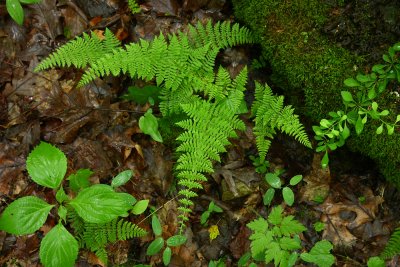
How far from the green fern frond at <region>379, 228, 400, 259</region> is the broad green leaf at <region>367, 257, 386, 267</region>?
0.08 metres

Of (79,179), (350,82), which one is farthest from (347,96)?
(79,179)

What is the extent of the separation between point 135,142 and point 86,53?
98 centimetres

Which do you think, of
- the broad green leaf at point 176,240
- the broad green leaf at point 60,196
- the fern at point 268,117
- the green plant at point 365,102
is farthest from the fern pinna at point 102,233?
the green plant at point 365,102

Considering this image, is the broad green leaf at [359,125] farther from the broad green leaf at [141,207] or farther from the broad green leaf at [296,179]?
the broad green leaf at [141,207]

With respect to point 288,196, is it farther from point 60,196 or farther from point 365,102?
point 60,196

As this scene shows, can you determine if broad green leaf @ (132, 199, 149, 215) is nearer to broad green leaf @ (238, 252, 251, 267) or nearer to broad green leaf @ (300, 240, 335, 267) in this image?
broad green leaf @ (238, 252, 251, 267)

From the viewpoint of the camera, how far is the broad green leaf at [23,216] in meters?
2.64

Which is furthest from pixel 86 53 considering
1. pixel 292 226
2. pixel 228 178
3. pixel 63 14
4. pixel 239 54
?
pixel 292 226

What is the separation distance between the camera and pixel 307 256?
314cm

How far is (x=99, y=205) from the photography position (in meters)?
2.75

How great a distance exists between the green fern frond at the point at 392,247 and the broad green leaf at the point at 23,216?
279 cm

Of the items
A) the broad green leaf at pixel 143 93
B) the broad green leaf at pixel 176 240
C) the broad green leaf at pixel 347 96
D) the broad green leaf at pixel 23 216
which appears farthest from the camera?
the broad green leaf at pixel 143 93

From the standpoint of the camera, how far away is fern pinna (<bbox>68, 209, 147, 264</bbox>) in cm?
321

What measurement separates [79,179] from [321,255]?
2.19 meters
